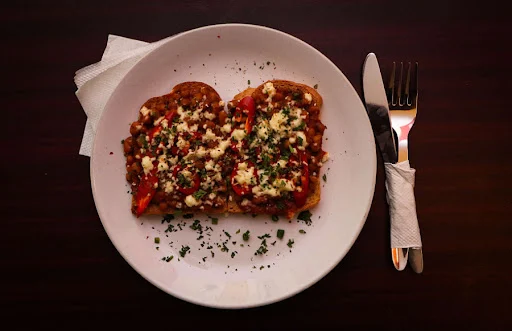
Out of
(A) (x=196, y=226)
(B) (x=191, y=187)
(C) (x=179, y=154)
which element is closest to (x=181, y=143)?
(C) (x=179, y=154)

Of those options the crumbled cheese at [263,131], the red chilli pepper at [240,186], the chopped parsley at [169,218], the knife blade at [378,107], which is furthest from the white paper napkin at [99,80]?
the knife blade at [378,107]

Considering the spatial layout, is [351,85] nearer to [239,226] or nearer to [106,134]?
[239,226]

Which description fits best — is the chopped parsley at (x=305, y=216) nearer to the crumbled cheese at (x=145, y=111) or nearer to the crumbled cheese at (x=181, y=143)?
the crumbled cheese at (x=181, y=143)

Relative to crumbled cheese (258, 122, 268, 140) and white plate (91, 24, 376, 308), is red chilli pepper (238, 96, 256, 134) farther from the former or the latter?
white plate (91, 24, 376, 308)

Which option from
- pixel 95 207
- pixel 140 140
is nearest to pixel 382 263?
pixel 140 140

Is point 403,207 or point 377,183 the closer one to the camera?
point 403,207

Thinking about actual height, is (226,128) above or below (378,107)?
below

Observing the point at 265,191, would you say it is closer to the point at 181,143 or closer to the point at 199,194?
the point at 199,194

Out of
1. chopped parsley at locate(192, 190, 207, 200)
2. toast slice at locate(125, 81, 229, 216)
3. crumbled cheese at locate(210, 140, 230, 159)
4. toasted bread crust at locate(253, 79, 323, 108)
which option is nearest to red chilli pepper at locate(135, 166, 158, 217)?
toast slice at locate(125, 81, 229, 216)
